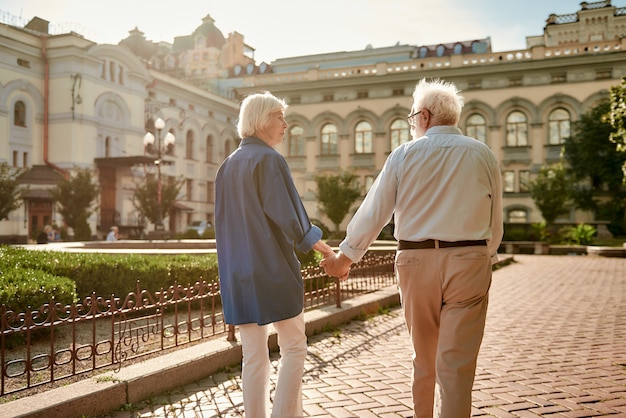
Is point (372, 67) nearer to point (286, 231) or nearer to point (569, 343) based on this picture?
point (569, 343)

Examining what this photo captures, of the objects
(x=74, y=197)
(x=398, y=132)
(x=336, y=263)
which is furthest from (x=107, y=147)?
(x=336, y=263)

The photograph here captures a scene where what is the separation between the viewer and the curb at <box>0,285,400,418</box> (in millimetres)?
3580

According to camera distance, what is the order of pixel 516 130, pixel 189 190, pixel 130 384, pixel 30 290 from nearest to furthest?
pixel 130 384
pixel 30 290
pixel 516 130
pixel 189 190

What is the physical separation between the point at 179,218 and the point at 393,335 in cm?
3595

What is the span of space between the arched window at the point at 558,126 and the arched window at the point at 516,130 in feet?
4.81

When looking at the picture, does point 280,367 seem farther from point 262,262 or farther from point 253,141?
point 253,141

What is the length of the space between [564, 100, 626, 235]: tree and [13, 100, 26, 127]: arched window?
31.2m

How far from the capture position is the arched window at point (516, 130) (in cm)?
3550

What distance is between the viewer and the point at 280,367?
314 cm

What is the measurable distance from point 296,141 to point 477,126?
1246 cm

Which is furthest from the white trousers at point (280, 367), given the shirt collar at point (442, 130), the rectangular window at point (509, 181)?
the rectangular window at point (509, 181)

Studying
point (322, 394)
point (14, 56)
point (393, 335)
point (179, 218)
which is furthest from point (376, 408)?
point (179, 218)

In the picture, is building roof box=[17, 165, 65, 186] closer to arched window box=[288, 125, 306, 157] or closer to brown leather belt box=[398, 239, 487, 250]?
arched window box=[288, 125, 306, 157]

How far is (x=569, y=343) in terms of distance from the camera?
6441 mm
